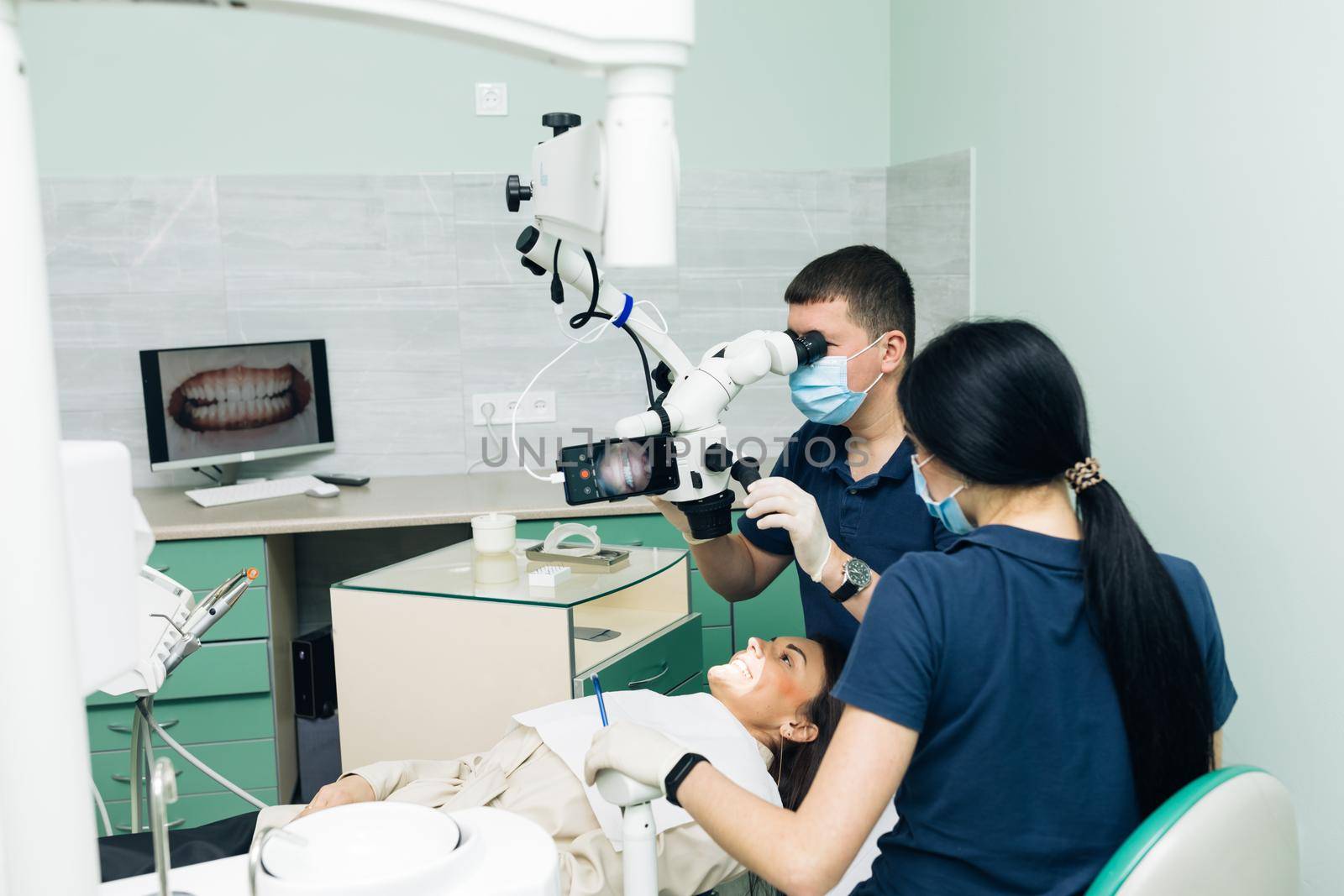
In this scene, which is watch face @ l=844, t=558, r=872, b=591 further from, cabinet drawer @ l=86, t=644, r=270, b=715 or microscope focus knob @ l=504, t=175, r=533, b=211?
cabinet drawer @ l=86, t=644, r=270, b=715

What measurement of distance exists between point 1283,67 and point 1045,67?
0.89 m

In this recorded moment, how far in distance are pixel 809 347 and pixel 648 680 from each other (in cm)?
67

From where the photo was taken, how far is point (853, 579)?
173 cm

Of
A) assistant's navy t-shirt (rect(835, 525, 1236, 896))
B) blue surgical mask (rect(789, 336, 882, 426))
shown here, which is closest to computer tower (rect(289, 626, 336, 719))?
blue surgical mask (rect(789, 336, 882, 426))

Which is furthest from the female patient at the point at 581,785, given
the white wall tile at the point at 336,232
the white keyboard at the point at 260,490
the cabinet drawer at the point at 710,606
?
the white wall tile at the point at 336,232

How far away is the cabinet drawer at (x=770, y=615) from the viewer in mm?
3199

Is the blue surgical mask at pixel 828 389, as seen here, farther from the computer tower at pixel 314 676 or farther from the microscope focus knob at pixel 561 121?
the computer tower at pixel 314 676

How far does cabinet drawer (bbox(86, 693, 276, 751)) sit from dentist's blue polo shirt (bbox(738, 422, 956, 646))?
5.46ft

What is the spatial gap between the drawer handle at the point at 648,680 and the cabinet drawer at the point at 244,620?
133 centimetres

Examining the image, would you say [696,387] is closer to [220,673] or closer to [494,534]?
[494,534]

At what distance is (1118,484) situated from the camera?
227 cm

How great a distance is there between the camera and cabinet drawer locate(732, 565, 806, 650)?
3.20m

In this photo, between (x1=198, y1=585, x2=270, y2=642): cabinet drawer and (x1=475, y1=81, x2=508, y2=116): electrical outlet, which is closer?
(x1=198, y1=585, x2=270, y2=642): cabinet drawer

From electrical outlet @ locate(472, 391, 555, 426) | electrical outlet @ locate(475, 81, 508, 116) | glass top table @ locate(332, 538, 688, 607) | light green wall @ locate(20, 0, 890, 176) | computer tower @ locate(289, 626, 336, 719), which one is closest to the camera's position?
glass top table @ locate(332, 538, 688, 607)
